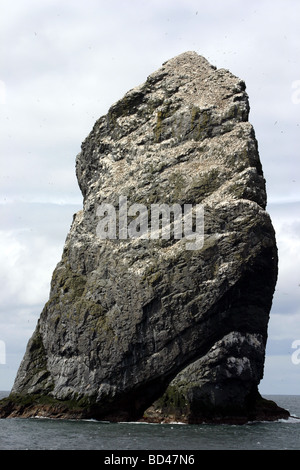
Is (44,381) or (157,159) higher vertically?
(157,159)

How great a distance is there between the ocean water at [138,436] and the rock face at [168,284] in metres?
2.60

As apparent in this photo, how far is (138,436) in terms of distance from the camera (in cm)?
4225

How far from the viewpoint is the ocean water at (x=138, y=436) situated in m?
38.7

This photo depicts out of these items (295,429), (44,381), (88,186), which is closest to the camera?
(295,429)

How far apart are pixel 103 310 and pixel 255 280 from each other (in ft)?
38.5

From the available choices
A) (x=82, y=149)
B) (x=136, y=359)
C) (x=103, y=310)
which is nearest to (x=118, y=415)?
(x=136, y=359)

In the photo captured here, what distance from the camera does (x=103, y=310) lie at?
176 feet

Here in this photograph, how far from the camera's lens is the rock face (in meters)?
50.8

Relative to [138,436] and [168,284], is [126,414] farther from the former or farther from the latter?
[168,284]

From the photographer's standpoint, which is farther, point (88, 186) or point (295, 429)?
point (88, 186)

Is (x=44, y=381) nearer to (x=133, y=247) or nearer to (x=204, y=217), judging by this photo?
(x=133, y=247)

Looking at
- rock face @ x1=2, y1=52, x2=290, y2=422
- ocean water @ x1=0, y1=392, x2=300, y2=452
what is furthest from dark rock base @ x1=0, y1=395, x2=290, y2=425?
ocean water @ x1=0, y1=392, x2=300, y2=452

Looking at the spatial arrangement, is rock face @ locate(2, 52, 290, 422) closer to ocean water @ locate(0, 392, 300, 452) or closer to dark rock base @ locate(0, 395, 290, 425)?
dark rock base @ locate(0, 395, 290, 425)

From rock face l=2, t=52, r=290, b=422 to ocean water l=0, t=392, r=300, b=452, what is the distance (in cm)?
260
